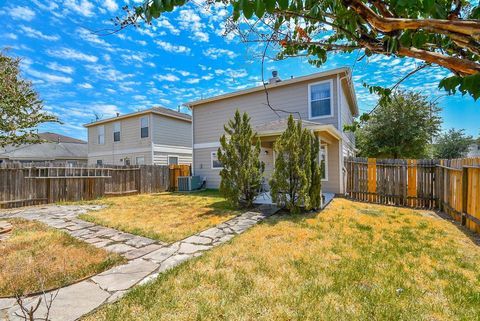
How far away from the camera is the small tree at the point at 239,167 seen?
7.36 metres

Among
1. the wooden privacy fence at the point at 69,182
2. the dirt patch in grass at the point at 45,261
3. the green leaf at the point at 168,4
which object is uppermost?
the green leaf at the point at 168,4

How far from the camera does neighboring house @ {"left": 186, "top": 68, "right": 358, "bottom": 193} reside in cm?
970

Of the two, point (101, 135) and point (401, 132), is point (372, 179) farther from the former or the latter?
point (101, 135)

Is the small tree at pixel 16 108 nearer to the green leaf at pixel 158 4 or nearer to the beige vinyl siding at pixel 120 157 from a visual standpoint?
the green leaf at pixel 158 4

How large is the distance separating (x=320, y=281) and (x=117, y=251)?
3.34 m

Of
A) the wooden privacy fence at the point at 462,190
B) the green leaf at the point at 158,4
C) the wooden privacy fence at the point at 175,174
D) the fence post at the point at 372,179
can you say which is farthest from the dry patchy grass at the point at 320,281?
the wooden privacy fence at the point at 175,174

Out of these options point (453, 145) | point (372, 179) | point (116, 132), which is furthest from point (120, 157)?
point (453, 145)

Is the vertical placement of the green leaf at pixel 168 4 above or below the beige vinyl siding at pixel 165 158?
above

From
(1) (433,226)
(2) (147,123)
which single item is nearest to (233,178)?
(1) (433,226)

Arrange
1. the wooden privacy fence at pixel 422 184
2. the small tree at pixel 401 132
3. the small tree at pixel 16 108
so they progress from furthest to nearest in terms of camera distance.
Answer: the small tree at pixel 401 132 → the small tree at pixel 16 108 → the wooden privacy fence at pixel 422 184

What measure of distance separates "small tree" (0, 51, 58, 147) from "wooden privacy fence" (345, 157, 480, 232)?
438 inches

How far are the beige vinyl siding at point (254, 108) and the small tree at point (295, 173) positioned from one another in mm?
3749

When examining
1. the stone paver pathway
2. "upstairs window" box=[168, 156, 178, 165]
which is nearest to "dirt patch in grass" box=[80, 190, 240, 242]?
the stone paver pathway

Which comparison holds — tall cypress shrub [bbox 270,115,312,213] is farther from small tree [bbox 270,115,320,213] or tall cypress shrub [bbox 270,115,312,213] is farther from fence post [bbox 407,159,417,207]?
fence post [bbox 407,159,417,207]
